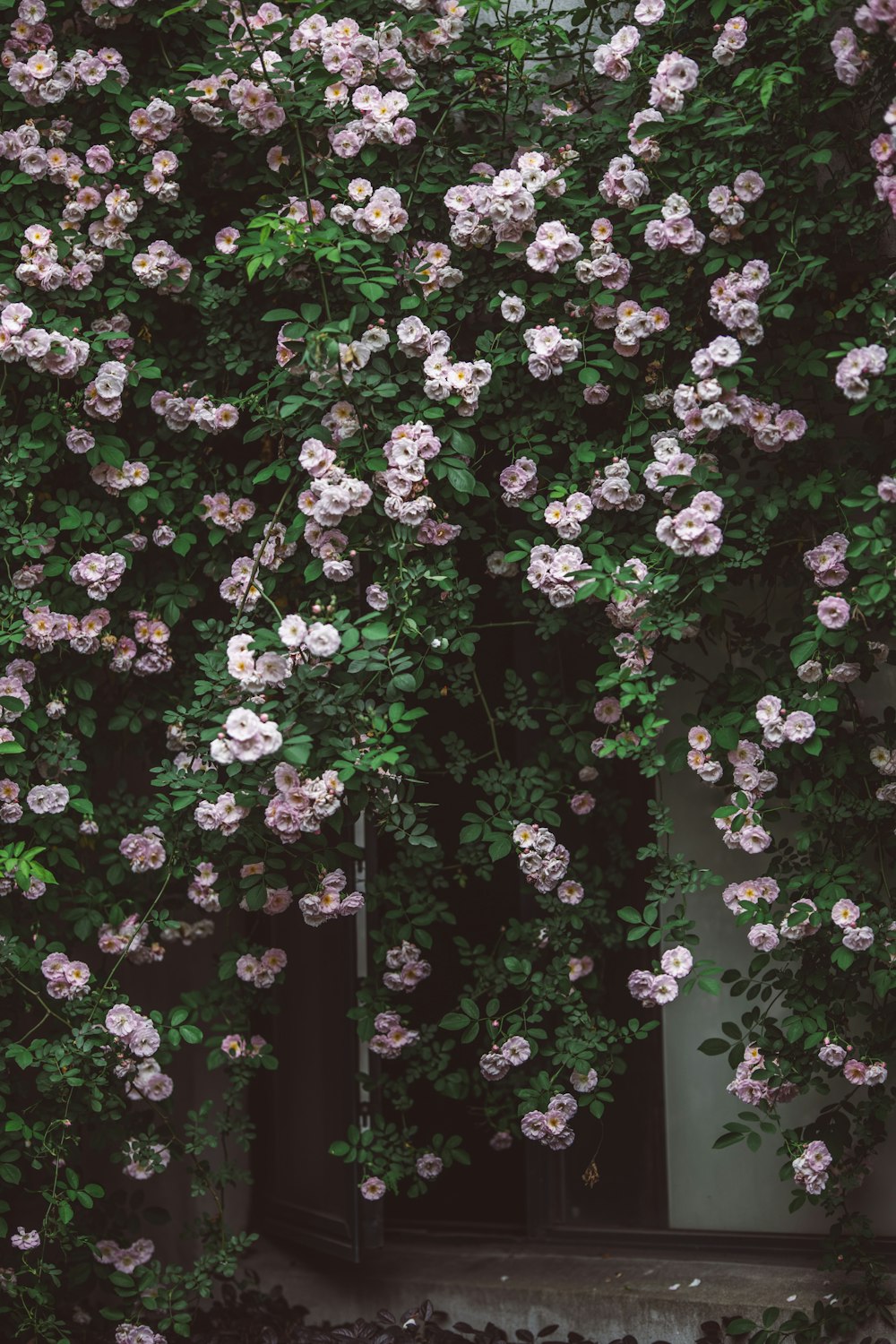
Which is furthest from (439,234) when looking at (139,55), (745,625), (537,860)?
(537,860)

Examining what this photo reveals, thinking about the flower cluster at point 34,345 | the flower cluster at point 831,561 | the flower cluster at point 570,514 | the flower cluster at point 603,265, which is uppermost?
the flower cluster at point 603,265

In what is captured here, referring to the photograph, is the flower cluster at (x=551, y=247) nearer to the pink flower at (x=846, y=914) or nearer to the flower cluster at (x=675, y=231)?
the flower cluster at (x=675, y=231)

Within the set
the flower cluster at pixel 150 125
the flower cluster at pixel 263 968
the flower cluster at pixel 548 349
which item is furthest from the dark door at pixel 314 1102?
the flower cluster at pixel 150 125

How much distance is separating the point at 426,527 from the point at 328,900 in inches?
34.6

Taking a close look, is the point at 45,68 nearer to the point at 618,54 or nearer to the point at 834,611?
the point at 618,54

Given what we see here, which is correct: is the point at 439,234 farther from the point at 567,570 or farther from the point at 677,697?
the point at 677,697

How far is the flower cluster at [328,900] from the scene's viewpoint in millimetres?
2961

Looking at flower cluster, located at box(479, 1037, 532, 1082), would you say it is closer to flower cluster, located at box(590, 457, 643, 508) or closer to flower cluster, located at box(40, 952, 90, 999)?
flower cluster, located at box(40, 952, 90, 999)

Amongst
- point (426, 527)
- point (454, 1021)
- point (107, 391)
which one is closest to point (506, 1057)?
point (454, 1021)

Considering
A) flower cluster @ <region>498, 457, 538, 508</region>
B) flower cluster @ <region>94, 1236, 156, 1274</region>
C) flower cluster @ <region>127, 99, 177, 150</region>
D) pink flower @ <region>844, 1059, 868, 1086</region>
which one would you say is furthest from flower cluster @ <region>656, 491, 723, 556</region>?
flower cluster @ <region>94, 1236, 156, 1274</region>

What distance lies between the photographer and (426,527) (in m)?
3.00

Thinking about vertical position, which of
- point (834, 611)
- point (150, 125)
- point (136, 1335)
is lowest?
point (136, 1335)

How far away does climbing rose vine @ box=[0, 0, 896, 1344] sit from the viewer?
2869 mm

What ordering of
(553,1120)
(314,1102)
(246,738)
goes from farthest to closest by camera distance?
1. (314,1102)
2. (553,1120)
3. (246,738)
